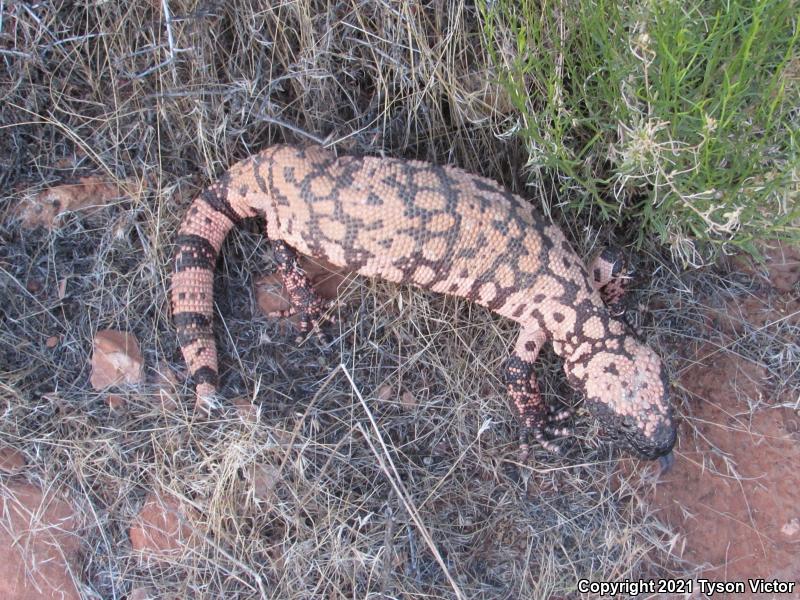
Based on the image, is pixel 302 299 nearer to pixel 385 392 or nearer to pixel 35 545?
pixel 385 392

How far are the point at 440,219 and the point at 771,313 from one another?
1.43 metres

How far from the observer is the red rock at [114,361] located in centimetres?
248

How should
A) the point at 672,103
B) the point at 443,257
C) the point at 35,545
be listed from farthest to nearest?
1. the point at 443,257
2. the point at 35,545
3. the point at 672,103

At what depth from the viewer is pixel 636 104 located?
214 centimetres

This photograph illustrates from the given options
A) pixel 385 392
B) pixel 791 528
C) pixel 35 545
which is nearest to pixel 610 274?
pixel 385 392

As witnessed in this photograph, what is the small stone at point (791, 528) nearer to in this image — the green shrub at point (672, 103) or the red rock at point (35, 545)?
the green shrub at point (672, 103)

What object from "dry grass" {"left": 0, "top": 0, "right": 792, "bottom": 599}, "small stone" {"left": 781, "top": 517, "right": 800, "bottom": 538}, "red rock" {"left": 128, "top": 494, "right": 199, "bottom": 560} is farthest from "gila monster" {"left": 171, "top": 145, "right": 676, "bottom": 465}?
"small stone" {"left": 781, "top": 517, "right": 800, "bottom": 538}

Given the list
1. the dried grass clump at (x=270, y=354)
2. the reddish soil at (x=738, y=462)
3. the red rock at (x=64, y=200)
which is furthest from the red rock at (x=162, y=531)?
the reddish soil at (x=738, y=462)

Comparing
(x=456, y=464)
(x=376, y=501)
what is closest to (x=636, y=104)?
(x=456, y=464)

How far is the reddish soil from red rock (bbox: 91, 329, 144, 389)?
2029 millimetres

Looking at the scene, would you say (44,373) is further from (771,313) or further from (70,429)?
(771,313)

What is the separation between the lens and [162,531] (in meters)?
2.34

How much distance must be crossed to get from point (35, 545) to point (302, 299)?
125 cm

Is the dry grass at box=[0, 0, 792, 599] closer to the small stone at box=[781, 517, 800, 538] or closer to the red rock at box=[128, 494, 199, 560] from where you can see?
the red rock at box=[128, 494, 199, 560]
